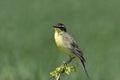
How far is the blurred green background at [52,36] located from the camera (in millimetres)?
9398

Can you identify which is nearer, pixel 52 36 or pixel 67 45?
pixel 67 45

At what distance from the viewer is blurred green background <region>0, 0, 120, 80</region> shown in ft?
30.8

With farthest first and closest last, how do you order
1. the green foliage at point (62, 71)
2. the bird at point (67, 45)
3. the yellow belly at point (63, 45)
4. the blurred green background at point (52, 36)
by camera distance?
the blurred green background at point (52, 36)
the yellow belly at point (63, 45)
the bird at point (67, 45)
the green foliage at point (62, 71)

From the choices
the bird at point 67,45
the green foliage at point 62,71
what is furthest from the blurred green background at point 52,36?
the green foliage at point 62,71

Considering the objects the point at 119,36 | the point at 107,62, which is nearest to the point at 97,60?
the point at 107,62

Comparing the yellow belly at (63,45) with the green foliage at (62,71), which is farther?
the yellow belly at (63,45)

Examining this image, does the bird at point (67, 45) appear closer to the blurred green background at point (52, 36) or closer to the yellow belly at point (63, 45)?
the yellow belly at point (63, 45)

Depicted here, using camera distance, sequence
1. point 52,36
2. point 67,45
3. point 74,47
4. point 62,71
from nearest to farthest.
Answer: point 62,71 → point 74,47 → point 67,45 → point 52,36

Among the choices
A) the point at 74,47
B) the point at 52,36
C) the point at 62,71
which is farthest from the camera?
the point at 52,36

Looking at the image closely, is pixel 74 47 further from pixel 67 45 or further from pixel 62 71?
pixel 62 71

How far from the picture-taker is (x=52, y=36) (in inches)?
480

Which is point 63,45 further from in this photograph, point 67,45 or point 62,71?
point 62,71

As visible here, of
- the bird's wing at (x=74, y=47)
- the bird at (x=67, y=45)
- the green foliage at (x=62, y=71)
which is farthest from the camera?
the bird at (x=67, y=45)

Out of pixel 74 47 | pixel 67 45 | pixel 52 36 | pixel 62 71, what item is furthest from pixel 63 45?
pixel 52 36
